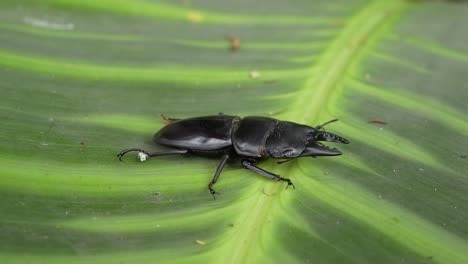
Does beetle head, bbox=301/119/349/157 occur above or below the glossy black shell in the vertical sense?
below

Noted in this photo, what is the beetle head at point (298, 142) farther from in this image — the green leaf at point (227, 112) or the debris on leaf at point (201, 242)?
the debris on leaf at point (201, 242)

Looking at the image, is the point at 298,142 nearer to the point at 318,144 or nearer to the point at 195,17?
the point at 318,144

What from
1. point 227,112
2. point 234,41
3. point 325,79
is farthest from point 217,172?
point 234,41

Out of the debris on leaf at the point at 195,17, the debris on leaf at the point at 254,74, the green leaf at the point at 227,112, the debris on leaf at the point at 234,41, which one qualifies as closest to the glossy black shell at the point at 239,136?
the green leaf at the point at 227,112

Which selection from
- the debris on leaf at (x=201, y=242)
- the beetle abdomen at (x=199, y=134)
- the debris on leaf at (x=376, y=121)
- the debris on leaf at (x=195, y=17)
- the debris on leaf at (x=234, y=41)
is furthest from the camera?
the debris on leaf at (x=195, y=17)

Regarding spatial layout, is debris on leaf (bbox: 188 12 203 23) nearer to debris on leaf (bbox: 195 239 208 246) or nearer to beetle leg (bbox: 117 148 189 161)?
beetle leg (bbox: 117 148 189 161)

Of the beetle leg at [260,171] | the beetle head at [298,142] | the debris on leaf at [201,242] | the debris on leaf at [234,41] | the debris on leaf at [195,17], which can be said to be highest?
the debris on leaf at [195,17]

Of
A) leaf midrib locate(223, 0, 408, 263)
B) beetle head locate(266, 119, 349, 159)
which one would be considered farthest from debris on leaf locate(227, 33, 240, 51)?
beetle head locate(266, 119, 349, 159)

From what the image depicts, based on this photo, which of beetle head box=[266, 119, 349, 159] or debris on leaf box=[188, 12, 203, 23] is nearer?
beetle head box=[266, 119, 349, 159]
